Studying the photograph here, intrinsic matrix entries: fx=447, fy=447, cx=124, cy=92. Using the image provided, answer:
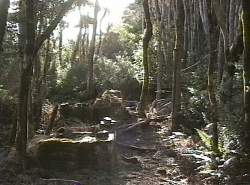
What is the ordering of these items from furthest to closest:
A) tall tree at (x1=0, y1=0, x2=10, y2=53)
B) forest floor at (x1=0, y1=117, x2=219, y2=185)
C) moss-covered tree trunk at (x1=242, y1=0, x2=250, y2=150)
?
forest floor at (x1=0, y1=117, x2=219, y2=185) → moss-covered tree trunk at (x1=242, y1=0, x2=250, y2=150) → tall tree at (x1=0, y1=0, x2=10, y2=53)

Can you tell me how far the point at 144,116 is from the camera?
54.7 feet

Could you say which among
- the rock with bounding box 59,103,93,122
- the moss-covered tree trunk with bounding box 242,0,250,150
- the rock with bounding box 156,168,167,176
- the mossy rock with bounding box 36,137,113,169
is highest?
the moss-covered tree trunk with bounding box 242,0,250,150

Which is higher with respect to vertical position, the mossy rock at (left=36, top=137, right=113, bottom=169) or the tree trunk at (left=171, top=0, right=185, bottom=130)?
the tree trunk at (left=171, top=0, right=185, bottom=130)

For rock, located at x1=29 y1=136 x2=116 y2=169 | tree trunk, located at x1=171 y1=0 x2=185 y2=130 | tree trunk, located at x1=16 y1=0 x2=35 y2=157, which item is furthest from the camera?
tree trunk, located at x1=171 y1=0 x2=185 y2=130

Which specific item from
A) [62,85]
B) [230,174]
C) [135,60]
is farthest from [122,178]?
[135,60]

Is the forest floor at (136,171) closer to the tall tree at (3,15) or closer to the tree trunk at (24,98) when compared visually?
the tree trunk at (24,98)

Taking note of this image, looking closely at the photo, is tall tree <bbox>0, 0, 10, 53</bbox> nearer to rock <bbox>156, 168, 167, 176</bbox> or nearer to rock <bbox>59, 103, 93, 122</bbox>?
rock <bbox>156, 168, 167, 176</bbox>

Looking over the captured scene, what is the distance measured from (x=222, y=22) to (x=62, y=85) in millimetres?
16670

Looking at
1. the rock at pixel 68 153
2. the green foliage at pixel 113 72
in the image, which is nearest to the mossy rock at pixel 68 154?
the rock at pixel 68 153

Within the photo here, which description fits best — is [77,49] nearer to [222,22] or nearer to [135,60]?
[135,60]

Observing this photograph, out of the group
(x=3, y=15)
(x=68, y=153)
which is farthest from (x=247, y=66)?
(x=3, y=15)

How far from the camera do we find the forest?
8898 mm

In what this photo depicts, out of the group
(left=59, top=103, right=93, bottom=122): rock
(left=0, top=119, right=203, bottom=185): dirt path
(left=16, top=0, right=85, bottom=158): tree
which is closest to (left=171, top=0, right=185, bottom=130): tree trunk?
(left=0, top=119, right=203, bottom=185): dirt path

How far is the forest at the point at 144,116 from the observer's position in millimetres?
8898
